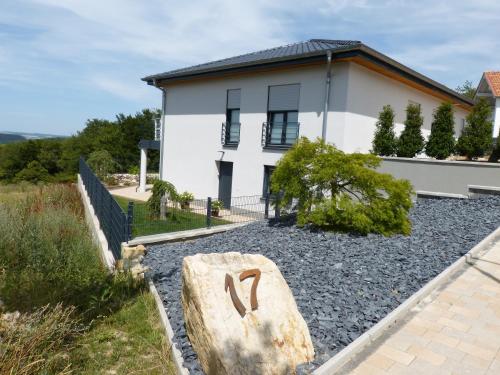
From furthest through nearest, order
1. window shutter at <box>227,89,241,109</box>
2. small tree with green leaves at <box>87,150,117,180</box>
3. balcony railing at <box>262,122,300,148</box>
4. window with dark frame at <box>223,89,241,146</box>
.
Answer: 1. small tree with green leaves at <box>87,150,117,180</box>
2. window with dark frame at <box>223,89,241,146</box>
3. window shutter at <box>227,89,241,109</box>
4. balcony railing at <box>262,122,300,148</box>

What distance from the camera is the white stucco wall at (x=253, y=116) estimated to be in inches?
449

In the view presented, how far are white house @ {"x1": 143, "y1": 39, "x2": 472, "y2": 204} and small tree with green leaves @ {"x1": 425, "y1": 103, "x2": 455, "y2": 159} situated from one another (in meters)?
1.63

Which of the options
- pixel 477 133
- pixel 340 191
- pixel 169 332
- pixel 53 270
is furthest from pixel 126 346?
pixel 477 133

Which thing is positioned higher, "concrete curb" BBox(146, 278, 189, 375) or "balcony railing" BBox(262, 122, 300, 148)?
"balcony railing" BBox(262, 122, 300, 148)

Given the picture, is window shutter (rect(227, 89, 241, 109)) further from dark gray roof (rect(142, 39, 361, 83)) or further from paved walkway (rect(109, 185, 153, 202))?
paved walkway (rect(109, 185, 153, 202))

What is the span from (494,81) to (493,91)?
1.54m

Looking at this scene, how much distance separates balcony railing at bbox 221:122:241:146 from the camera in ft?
47.5

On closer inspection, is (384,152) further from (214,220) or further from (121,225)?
(121,225)

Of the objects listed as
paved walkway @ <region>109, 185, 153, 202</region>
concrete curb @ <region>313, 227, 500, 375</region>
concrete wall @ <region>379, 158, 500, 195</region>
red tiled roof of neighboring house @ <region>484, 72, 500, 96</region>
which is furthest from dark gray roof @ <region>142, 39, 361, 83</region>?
red tiled roof of neighboring house @ <region>484, 72, 500, 96</region>

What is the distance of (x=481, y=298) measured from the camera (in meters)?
4.63

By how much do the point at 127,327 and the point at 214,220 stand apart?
534 cm

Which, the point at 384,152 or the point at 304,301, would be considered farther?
the point at 384,152

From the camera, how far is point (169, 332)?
4.09 metres

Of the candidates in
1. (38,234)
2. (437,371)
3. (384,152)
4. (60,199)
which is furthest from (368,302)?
(60,199)
